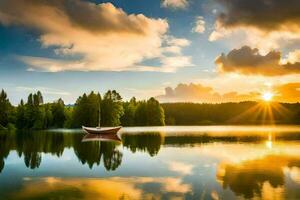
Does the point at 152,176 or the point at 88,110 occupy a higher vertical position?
the point at 88,110

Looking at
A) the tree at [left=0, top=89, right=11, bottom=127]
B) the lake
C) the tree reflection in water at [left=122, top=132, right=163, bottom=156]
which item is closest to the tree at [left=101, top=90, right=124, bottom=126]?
the tree at [left=0, top=89, right=11, bottom=127]

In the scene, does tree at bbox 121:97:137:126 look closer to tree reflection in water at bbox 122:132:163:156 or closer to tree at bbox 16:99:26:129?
tree at bbox 16:99:26:129

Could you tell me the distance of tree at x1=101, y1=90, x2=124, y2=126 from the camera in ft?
463

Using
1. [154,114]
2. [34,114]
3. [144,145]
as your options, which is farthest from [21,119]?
[144,145]

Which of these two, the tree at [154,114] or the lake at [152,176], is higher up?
the tree at [154,114]

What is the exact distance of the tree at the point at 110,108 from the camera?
141 metres

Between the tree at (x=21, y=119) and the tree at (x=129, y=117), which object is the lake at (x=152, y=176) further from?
the tree at (x=129, y=117)

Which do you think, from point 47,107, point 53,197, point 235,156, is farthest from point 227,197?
point 47,107

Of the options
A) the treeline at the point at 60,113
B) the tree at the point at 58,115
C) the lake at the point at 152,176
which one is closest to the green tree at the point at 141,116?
the treeline at the point at 60,113

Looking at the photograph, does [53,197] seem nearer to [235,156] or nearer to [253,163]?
[253,163]

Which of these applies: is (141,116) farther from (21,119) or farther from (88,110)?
(21,119)

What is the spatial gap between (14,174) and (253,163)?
22185 mm

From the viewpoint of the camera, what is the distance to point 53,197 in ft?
71.3

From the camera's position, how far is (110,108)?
143 meters
